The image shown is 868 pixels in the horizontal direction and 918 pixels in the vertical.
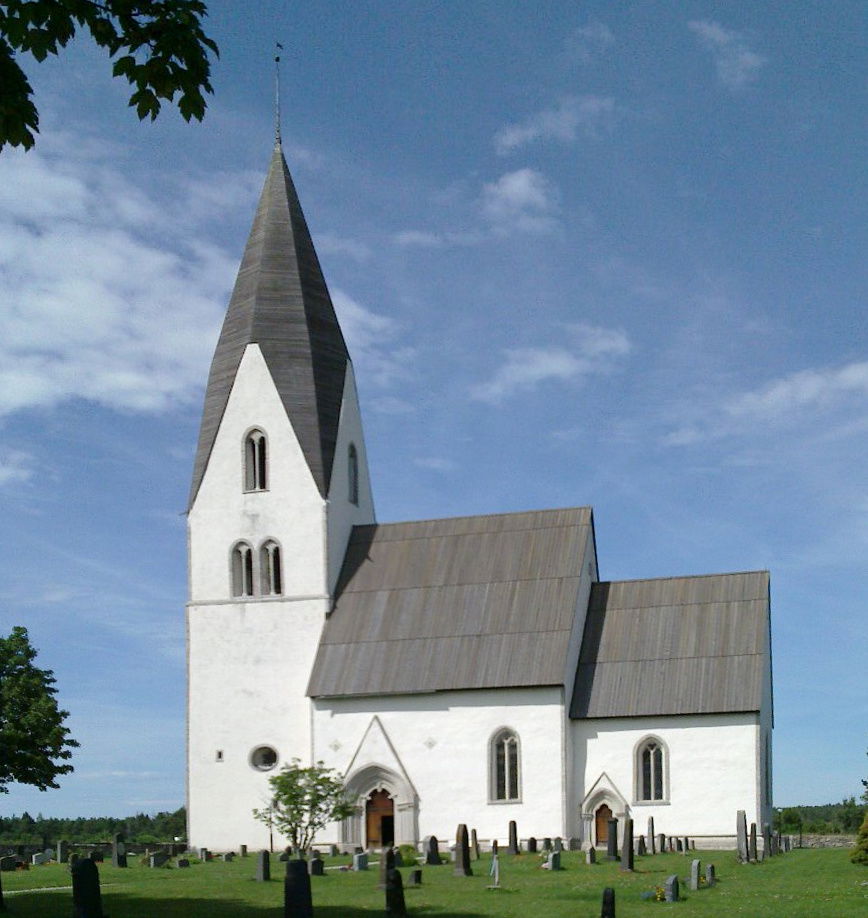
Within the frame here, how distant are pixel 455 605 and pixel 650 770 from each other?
26.1 ft

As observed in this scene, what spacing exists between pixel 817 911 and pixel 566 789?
19194mm

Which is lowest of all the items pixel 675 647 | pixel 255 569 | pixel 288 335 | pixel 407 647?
pixel 675 647

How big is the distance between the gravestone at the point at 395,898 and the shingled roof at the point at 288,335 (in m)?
23.7

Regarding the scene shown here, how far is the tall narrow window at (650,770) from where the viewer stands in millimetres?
39500

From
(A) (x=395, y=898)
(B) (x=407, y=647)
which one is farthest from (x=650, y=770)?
(A) (x=395, y=898)

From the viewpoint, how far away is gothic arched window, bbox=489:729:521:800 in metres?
40.1

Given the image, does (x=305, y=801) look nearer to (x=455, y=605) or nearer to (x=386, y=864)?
(x=386, y=864)

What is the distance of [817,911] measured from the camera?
810 inches

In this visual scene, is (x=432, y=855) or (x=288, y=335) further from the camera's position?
(x=288, y=335)

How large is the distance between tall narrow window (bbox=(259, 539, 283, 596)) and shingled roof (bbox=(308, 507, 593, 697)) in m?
2.07

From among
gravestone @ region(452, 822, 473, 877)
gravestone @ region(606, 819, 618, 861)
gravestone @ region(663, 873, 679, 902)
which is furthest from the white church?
gravestone @ region(663, 873, 679, 902)

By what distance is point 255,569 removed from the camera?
44469 millimetres

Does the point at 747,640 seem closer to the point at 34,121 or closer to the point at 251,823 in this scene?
the point at 251,823

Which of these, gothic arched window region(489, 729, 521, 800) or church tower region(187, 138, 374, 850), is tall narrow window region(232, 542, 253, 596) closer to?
church tower region(187, 138, 374, 850)
